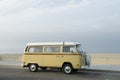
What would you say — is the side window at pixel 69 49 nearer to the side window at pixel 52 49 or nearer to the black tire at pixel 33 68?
the side window at pixel 52 49

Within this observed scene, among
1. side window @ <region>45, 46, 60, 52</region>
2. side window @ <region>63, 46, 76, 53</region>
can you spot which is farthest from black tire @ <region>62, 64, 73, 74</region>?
side window @ <region>45, 46, 60, 52</region>

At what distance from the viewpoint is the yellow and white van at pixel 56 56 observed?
2581cm

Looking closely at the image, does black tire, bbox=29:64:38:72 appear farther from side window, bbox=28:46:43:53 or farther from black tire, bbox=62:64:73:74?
black tire, bbox=62:64:73:74

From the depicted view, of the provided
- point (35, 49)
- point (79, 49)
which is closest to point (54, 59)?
point (35, 49)

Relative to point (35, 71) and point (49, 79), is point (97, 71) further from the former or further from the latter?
point (49, 79)

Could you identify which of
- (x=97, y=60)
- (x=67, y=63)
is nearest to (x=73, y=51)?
(x=67, y=63)

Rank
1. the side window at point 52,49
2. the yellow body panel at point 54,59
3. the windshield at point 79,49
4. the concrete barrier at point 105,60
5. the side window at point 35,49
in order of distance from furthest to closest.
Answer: the concrete barrier at point 105,60 < the side window at point 35,49 < the side window at point 52,49 < the windshield at point 79,49 < the yellow body panel at point 54,59

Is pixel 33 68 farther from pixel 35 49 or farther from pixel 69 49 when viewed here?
pixel 69 49

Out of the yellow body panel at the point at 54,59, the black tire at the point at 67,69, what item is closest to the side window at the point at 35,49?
the yellow body panel at the point at 54,59

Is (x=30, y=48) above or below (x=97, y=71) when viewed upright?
above

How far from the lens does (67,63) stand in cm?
2625

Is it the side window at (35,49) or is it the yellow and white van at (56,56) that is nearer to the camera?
the yellow and white van at (56,56)

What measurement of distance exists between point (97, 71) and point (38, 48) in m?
4.90

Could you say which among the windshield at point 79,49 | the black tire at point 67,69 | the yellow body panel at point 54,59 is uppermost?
the windshield at point 79,49
